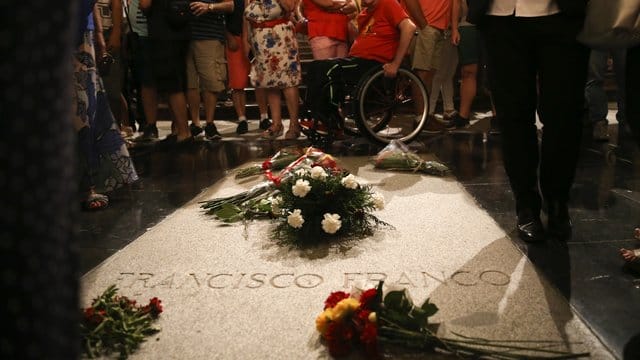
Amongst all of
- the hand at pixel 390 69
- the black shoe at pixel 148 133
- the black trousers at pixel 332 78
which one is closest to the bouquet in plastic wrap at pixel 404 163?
the hand at pixel 390 69

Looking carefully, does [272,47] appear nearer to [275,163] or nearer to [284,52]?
[284,52]

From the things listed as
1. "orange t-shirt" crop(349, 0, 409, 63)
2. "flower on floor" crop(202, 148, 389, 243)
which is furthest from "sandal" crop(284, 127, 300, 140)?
"flower on floor" crop(202, 148, 389, 243)

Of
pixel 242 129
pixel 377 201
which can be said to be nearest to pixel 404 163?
pixel 377 201

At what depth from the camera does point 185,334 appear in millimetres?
1731

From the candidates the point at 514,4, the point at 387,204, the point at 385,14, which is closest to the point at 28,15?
the point at 514,4

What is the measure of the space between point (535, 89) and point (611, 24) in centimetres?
47

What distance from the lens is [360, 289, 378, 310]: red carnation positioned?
1.65 m

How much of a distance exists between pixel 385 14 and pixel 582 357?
358 centimetres

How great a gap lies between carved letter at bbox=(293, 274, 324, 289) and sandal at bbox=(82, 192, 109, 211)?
5.46ft

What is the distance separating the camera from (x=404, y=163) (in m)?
3.93

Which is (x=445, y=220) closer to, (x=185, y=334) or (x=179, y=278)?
(x=179, y=278)

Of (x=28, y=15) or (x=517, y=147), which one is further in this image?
(x=517, y=147)

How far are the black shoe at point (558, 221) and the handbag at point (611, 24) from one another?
2.14 ft

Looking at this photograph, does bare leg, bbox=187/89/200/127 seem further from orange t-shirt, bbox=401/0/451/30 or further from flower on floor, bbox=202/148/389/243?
flower on floor, bbox=202/148/389/243
